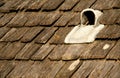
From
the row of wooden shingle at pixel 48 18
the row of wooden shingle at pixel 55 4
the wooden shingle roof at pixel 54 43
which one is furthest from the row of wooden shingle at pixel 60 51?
the row of wooden shingle at pixel 55 4

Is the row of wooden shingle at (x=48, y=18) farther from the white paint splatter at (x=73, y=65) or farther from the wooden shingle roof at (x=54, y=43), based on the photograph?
the white paint splatter at (x=73, y=65)

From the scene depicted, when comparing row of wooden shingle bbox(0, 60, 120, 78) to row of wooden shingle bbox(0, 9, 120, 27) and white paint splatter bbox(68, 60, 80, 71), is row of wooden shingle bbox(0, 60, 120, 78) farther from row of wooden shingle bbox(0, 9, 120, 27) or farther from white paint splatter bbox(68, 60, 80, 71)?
row of wooden shingle bbox(0, 9, 120, 27)

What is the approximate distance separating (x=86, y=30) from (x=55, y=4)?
80 cm

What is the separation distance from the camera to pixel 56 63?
11.6 ft

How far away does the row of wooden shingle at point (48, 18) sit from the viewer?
3.82 m

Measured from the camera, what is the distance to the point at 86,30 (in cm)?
375

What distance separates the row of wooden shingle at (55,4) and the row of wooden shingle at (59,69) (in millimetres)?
843

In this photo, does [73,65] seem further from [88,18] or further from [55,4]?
[55,4]

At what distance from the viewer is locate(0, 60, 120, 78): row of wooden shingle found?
3.21m

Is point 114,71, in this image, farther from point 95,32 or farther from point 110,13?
point 110,13

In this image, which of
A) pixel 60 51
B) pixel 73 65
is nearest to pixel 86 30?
pixel 60 51

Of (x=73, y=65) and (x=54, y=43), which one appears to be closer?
(x=73, y=65)

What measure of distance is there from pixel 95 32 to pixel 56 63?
48cm

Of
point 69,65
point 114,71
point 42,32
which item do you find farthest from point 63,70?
point 42,32
